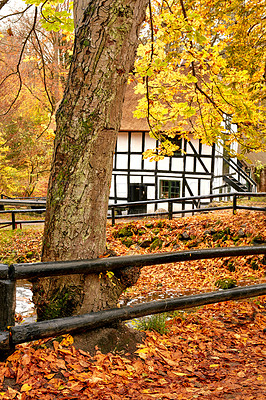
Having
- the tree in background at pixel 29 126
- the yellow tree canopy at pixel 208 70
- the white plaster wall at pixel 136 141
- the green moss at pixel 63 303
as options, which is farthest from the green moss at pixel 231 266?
the tree in background at pixel 29 126

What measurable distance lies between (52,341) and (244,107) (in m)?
4.64

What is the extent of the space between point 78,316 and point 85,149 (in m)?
1.35

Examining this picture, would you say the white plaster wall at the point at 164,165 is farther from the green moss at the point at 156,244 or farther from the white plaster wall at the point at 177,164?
the green moss at the point at 156,244

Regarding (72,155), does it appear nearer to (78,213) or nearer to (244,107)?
(78,213)

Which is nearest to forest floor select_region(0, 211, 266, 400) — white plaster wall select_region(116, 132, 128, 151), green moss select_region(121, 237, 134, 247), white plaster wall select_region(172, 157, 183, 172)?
green moss select_region(121, 237, 134, 247)

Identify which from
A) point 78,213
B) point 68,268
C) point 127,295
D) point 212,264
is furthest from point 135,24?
point 212,264

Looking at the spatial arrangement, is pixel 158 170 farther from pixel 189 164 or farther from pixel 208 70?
pixel 208 70

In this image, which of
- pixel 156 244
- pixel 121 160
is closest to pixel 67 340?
pixel 156 244

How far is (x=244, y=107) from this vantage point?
19.8 ft

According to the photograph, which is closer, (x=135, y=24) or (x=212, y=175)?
(x=135, y=24)

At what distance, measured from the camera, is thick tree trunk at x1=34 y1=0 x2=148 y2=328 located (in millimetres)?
3162

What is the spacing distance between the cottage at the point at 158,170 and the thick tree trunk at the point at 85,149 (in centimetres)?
1566

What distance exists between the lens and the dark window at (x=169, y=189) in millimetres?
19531

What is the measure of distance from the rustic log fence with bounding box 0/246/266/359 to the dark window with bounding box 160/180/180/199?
51.5 ft
